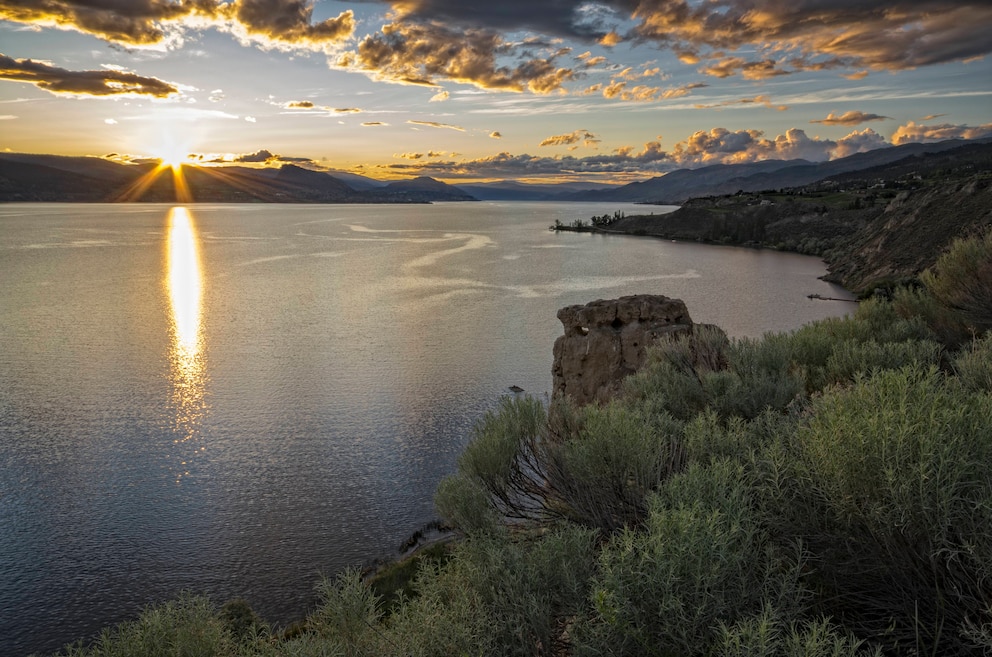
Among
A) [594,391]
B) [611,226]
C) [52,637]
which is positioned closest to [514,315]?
[594,391]

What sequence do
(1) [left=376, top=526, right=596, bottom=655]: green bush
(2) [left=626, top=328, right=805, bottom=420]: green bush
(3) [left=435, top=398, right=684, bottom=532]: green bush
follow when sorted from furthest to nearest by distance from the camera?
1. (2) [left=626, top=328, right=805, bottom=420]: green bush
2. (3) [left=435, top=398, right=684, bottom=532]: green bush
3. (1) [left=376, top=526, right=596, bottom=655]: green bush

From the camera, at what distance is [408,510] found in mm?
17969

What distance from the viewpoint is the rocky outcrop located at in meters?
20.4

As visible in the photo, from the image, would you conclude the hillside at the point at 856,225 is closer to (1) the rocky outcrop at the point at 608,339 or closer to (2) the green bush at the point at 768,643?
(1) the rocky outcrop at the point at 608,339

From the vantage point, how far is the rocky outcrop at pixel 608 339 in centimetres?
2044

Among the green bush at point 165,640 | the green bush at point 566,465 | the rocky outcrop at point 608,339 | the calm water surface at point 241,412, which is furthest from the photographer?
the rocky outcrop at point 608,339

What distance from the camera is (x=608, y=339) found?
829 inches

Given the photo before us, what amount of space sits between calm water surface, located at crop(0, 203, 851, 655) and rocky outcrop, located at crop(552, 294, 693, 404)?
4784 millimetres

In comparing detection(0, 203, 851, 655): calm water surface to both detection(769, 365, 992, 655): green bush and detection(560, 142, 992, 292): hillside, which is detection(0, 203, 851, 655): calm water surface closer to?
detection(560, 142, 992, 292): hillside

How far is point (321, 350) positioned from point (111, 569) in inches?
771

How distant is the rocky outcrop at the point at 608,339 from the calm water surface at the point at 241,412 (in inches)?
188

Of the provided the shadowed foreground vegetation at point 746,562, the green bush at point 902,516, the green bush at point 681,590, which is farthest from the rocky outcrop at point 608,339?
the green bush at point 681,590

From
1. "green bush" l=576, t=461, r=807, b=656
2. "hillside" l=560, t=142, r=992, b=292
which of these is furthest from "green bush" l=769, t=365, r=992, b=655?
"hillside" l=560, t=142, r=992, b=292

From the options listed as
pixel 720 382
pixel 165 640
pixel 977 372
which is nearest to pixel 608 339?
pixel 720 382
